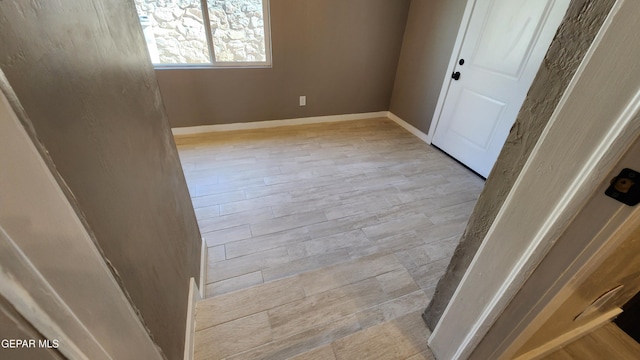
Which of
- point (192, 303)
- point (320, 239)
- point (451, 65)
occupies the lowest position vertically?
point (320, 239)

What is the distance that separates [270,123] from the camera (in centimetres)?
343

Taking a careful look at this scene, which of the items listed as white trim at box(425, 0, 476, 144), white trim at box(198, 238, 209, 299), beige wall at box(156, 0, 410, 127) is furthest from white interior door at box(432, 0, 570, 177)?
white trim at box(198, 238, 209, 299)

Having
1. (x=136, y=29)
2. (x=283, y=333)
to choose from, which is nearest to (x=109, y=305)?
(x=136, y=29)

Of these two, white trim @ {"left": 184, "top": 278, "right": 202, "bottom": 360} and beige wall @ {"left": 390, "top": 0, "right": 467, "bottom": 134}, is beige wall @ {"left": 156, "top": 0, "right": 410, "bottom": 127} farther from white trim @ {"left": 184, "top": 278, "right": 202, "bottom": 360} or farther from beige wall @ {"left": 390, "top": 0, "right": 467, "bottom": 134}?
white trim @ {"left": 184, "top": 278, "right": 202, "bottom": 360}

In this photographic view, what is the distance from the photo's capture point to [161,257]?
0.86 metres

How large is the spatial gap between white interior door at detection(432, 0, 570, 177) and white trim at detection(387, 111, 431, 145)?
26cm

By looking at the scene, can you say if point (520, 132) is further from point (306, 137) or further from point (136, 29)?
point (306, 137)

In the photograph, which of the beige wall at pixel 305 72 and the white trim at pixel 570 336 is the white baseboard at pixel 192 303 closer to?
the white trim at pixel 570 336

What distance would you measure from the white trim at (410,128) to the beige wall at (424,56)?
0.16 feet

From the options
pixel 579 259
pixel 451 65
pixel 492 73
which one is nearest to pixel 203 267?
pixel 579 259

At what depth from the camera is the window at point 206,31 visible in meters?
2.54

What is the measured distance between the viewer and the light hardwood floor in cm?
123

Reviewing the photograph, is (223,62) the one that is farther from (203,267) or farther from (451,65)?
(451,65)

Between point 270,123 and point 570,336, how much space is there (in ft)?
10.7
